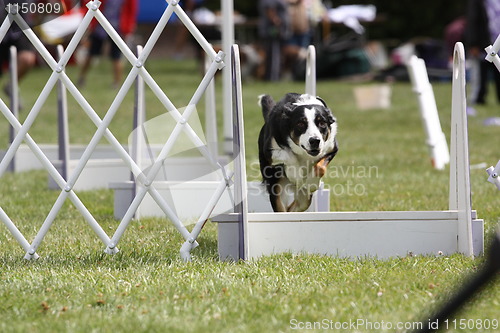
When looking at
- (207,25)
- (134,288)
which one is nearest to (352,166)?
(134,288)

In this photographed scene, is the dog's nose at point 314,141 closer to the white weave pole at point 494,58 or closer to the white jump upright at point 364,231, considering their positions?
the white jump upright at point 364,231

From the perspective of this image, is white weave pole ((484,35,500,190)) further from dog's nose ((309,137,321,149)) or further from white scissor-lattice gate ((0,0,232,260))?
white scissor-lattice gate ((0,0,232,260))

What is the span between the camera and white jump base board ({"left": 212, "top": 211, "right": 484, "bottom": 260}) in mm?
3977

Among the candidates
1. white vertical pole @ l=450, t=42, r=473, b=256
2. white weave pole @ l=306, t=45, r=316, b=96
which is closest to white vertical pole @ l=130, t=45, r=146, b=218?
white weave pole @ l=306, t=45, r=316, b=96

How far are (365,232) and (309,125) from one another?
684 millimetres

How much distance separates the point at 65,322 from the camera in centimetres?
287

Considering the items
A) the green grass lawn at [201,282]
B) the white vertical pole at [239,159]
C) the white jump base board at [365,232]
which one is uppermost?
the white vertical pole at [239,159]

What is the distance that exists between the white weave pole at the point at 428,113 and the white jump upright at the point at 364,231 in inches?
130

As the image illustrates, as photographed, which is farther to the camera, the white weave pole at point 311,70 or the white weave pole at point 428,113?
the white weave pole at point 428,113

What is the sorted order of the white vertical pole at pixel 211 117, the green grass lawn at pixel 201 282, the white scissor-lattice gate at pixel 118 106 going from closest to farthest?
the green grass lawn at pixel 201 282 → the white scissor-lattice gate at pixel 118 106 → the white vertical pole at pixel 211 117

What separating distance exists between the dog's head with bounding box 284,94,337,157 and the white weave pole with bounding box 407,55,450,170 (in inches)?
120

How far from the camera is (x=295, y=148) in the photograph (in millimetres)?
4426

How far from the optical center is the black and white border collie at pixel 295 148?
4.32 m

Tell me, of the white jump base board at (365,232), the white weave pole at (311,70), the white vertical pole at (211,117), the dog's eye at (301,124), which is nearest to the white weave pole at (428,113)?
the white vertical pole at (211,117)
